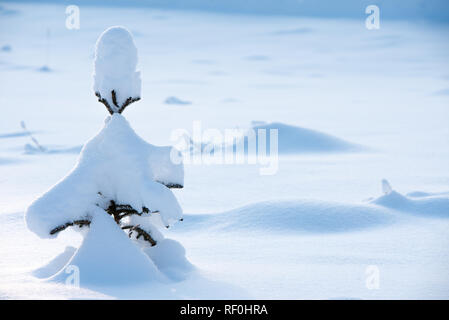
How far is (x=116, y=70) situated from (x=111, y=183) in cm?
69

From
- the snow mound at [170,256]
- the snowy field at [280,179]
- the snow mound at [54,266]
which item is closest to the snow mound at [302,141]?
the snowy field at [280,179]

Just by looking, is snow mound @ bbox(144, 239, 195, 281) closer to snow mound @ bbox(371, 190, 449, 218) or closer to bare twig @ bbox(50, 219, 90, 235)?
bare twig @ bbox(50, 219, 90, 235)

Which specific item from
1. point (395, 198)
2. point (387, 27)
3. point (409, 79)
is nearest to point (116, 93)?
point (395, 198)

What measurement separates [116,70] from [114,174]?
64 cm

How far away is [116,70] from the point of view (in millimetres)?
4008

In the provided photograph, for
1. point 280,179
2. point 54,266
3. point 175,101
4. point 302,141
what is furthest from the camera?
point 175,101

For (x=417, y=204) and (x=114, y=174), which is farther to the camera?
(x=417, y=204)

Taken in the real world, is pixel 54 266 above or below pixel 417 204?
below

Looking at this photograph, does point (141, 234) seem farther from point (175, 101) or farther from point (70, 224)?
point (175, 101)

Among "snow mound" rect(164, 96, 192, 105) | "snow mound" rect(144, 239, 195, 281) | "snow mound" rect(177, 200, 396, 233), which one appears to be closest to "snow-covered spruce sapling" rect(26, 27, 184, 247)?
"snow mound" rect(144, 239, 195, 281)

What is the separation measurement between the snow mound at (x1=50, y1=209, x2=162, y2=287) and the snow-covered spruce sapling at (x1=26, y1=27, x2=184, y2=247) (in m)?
0.09

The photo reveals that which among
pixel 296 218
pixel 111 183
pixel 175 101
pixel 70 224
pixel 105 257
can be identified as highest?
pixel 175 101

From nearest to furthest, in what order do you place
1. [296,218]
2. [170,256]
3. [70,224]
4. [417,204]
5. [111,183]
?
[70,224] → [111,183] → [170,256] → [296,218] → [417,204]

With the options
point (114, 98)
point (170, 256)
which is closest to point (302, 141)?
point (170, 256)
